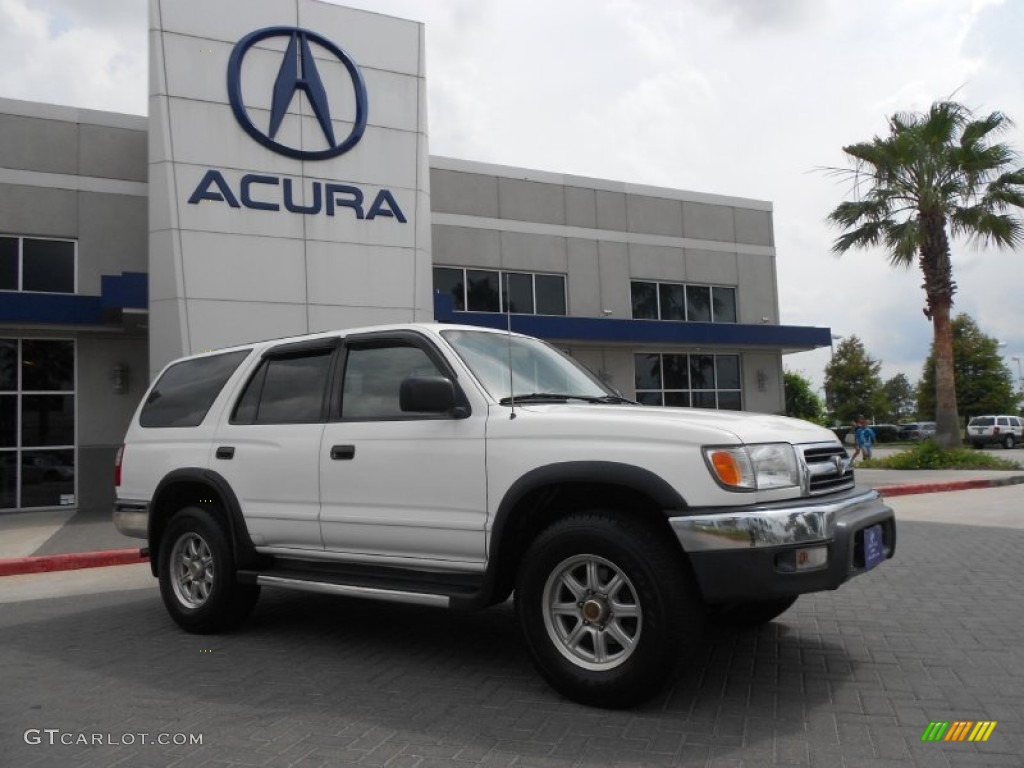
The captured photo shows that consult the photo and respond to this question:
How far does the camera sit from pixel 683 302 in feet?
75.0

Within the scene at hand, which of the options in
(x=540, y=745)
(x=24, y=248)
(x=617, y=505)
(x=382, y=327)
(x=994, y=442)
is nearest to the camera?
(x=540, y=745)

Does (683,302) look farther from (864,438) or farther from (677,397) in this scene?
(864,438)

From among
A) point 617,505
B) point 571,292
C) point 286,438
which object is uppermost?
point 571,292

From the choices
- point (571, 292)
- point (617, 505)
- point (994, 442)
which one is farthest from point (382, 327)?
point (994, 442)

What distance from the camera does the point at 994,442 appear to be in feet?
131

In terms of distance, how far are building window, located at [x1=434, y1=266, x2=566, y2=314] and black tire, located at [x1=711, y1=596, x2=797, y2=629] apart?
14559mm

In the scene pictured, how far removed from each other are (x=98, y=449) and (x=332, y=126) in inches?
292

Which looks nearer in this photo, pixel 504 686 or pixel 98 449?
pixel 504 686

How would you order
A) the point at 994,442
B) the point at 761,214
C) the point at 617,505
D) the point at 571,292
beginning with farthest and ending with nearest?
the point at 994,442, the point at 761,214, the point at 571,292, the point at 617,505

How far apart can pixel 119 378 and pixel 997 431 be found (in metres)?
37.9

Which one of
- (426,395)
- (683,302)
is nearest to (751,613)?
(426,395)

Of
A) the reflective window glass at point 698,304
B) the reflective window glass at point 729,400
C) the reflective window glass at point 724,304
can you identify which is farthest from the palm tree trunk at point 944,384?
the reflective window glass at point 698,304

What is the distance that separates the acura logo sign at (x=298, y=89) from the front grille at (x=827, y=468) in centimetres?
1294

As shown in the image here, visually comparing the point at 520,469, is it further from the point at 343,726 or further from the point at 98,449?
the point at 98,449
